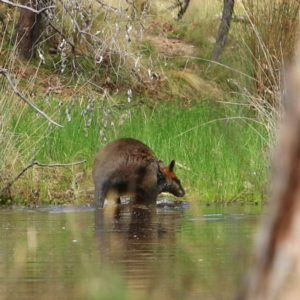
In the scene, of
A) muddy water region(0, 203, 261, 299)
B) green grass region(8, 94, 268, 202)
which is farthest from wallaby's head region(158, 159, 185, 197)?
muddy water region(0, 203, 261, 299)

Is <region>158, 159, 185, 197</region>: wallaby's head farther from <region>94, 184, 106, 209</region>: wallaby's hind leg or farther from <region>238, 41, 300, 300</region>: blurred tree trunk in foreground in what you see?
<region>238, 41, 300, 300</region>: blurred tree trunk in foreground

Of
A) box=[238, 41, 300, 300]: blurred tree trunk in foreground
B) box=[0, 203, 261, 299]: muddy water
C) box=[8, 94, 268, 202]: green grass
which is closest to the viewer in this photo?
box=[238, 41, 300, 300]: blurred tree trunk in foreground

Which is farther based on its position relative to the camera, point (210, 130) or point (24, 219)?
point (210, 130)

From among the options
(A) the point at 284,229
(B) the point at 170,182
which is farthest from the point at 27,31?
(A) the point at 284,229

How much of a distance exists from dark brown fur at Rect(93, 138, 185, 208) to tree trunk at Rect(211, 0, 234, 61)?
6.86 metres

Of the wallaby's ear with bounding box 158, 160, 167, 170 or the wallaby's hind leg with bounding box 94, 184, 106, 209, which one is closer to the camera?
the wallaby's hind leg with bounding box 94, 184, 106, 209

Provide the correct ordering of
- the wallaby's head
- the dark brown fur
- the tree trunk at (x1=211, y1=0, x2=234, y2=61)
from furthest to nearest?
1. the tree trunk at (x1=211, y1=0, x2=234, y2=61)
2. the wallaby's head
3. the dark brown fur

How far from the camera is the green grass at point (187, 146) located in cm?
962

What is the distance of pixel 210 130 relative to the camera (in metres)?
10.9

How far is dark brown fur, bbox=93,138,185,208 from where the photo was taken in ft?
30.9

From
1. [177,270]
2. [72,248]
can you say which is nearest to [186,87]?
[72,248]

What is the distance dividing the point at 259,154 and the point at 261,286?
8.20 metres

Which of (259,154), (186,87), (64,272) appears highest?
(186,87)

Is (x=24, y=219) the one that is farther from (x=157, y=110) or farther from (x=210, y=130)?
(x=157, y=110)
